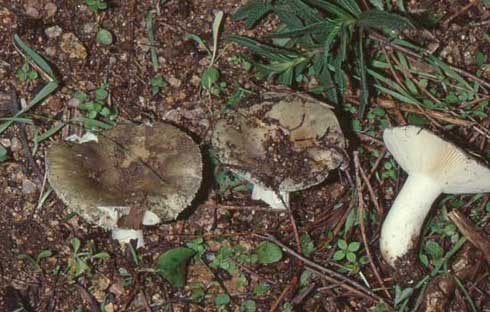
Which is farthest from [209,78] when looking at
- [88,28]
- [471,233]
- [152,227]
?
[471,233]

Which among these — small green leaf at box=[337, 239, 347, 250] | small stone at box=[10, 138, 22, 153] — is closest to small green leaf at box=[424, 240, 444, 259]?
Result: small green leaf at box=[337, 239, 347, 250]

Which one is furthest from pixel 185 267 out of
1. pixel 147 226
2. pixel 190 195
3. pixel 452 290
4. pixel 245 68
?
pixel 452 290

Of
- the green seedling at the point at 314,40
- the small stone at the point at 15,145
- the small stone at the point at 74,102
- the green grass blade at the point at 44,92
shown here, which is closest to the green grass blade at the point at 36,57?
the green grass blade at the point at 44,92

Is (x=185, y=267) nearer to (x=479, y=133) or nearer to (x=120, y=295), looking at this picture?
(x=120, y=295)

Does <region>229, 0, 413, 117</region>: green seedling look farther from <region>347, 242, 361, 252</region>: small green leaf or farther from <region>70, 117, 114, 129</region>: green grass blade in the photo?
<region>70, 117, 114, 129</region>: green grass blade

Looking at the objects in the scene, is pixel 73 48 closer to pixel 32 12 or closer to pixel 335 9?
pixel 32 12

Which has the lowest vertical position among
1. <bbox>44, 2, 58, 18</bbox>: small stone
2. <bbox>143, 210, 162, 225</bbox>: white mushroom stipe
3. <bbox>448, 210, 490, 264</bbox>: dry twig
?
<bbox>143, 210, 162, 225</bbox>: white mushroom stipe
